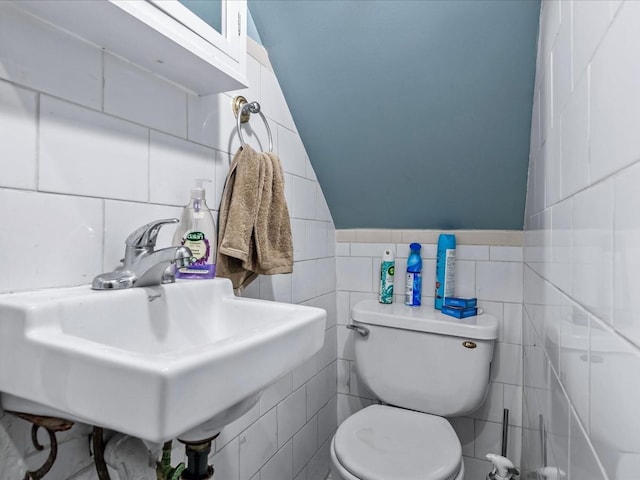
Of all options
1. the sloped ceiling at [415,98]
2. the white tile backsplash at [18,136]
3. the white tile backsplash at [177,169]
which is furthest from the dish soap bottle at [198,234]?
the sloped ceiling at [415,98]

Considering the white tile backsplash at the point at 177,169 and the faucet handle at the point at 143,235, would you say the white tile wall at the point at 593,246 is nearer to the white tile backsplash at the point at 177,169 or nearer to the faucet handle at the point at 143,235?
the faucet handle at the point at 143,235

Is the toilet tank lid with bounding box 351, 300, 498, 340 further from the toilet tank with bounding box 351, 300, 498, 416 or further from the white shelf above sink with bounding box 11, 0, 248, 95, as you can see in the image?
the white shelf above sink with bounding box 11, 0, 248, 95

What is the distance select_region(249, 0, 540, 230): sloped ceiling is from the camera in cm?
102

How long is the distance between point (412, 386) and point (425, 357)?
4.6 inches

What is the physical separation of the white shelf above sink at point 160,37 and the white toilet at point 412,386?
962mm

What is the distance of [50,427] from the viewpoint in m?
0.52

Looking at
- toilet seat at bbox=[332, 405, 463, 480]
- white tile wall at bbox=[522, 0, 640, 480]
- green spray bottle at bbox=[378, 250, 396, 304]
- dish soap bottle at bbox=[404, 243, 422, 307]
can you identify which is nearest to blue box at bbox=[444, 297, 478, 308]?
dish soap bottle at bbox=[404, 243, 422, 307]

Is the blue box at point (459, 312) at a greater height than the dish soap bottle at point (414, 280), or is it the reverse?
the dish soap bottle at point (414, 280)

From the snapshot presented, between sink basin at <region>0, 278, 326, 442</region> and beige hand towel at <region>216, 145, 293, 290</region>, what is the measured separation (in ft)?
0.59

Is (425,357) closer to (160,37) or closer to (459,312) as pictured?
(459,312)

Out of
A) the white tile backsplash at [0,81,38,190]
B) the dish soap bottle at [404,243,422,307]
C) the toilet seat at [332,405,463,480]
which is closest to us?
the white tile backsplash at [0,81,38,190]

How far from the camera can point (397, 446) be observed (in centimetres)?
107

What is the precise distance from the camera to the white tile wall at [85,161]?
54cm

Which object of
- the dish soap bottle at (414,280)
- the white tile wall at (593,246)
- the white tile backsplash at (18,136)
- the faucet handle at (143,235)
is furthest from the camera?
the dish soap bottle at (414,280)
